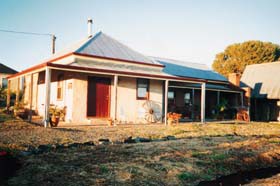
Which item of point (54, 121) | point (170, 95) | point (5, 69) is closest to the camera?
point (54, 121)

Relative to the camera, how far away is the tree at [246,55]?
4316 centimetres

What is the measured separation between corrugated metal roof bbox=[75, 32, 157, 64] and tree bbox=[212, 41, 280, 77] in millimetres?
31078

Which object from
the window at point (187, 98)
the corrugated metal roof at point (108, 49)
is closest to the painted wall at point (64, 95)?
the corrugated metal roof at point (108, 49)

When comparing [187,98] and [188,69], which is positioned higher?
[188,69]

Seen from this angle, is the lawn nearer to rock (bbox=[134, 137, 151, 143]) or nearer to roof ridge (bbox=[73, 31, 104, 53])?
rock (bbox=[134, 137, 151, 143])

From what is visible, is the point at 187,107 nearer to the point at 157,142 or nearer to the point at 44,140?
the point at 157,142

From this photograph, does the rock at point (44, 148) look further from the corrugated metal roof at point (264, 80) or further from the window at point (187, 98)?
the corrugated metal roof at point (264, 80)

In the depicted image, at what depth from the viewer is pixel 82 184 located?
173 inches

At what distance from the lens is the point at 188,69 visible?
922 inches

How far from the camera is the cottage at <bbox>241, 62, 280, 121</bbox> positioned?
2397 centimetres

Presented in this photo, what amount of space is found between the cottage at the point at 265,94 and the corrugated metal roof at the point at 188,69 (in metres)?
3.85

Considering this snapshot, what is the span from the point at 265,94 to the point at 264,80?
240cm

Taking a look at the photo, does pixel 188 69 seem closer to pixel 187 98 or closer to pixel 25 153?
pixel 187 98

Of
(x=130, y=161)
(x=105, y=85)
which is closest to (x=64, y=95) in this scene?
(x=105, y=85)
